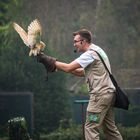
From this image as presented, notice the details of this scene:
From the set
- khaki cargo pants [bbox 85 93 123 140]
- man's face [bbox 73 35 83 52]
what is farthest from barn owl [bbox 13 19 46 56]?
khaki cargo pants [bbox 85 93 123 140]

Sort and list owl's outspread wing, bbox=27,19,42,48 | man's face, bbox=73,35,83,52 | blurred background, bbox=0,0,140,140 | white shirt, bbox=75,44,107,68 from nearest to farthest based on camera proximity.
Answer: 1. white shirt, bbox=75,44,107,68
2. man's face, bbox=73,35,83,52
3. owl's outspread wing, bbox=27,19,42,48
4. blurred background, bbox=0,0,140,140

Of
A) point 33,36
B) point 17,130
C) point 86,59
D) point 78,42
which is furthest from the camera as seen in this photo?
point 17,130

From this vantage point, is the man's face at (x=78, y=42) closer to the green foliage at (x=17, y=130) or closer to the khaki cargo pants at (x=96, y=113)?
the khaki cargo pants at (x=96, y=113)

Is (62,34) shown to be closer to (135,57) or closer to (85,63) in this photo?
(135,57)

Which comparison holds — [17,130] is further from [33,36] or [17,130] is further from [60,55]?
[60,55]

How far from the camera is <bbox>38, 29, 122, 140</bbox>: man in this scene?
286 inches

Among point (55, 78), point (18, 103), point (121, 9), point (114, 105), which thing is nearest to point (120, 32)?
point (121, 9)

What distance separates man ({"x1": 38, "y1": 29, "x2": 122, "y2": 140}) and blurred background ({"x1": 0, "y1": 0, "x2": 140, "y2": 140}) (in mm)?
7407

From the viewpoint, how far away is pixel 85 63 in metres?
7.27

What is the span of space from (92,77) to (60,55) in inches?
453

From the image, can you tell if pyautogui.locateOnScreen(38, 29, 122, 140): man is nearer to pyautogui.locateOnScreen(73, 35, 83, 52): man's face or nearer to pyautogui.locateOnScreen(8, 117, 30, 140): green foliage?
pyautogui.locateOnScreen(73, 35, 83, 52): man's face

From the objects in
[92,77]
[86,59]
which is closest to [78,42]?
[86,59]

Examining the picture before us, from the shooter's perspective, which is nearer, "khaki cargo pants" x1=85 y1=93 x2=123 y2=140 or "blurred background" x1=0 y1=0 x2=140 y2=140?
"khaki cargo pants" x1=85 y1=93 x2=123 y2=140

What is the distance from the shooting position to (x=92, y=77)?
736cm
